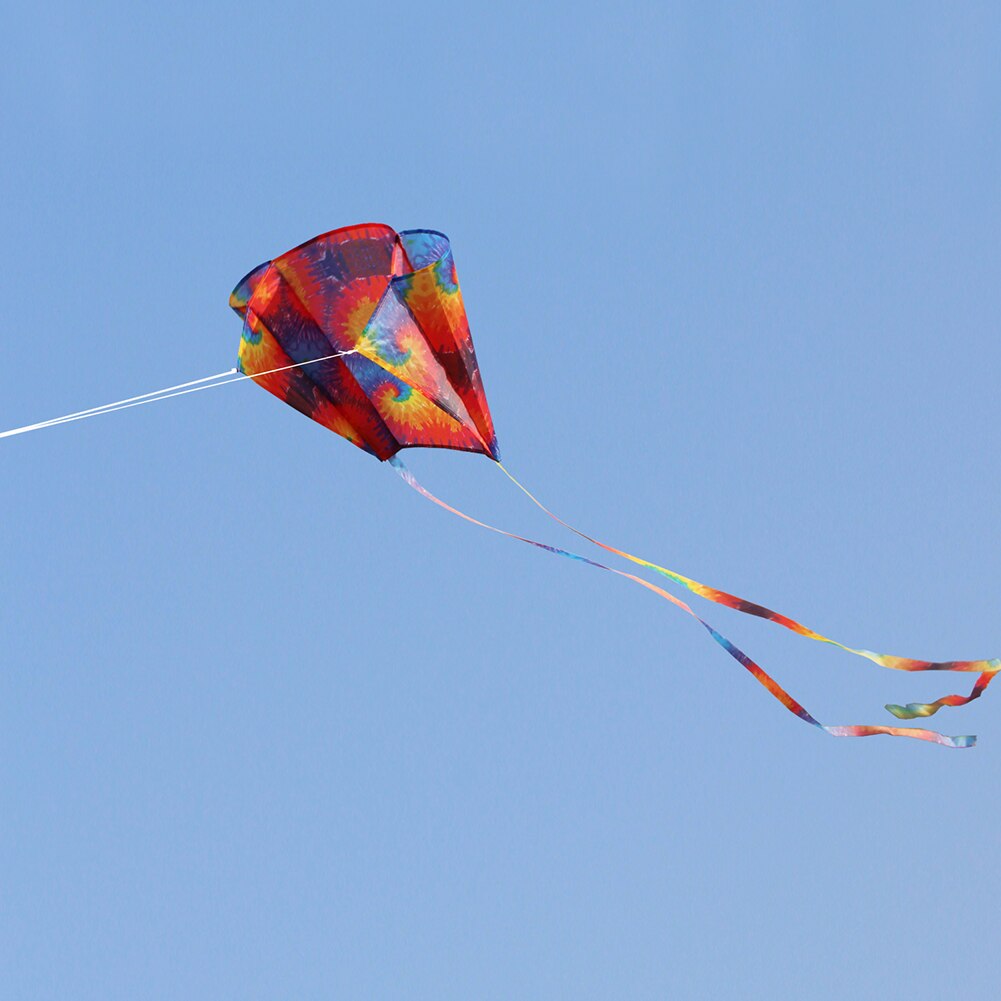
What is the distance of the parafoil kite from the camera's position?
1789 cm

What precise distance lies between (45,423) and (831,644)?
7.10 m

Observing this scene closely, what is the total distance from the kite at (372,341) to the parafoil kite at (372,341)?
12 millimetres

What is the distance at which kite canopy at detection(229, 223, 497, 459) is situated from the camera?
58.7ft

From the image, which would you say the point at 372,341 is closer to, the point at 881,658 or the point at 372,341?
the point at 372,341

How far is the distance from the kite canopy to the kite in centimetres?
1

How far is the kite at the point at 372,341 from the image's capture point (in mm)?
17875

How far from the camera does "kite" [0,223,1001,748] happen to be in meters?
17.9

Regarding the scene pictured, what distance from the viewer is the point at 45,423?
12523mm

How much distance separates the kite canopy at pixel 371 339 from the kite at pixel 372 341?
12 mm

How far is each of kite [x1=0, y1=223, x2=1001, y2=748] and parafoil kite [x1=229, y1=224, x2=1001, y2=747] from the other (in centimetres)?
1

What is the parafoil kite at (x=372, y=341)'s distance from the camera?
1789 centimetres

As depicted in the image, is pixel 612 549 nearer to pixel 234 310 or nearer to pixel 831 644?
pixel 831 644

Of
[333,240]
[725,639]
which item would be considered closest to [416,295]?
[333,240]

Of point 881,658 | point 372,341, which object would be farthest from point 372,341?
point 881,658
